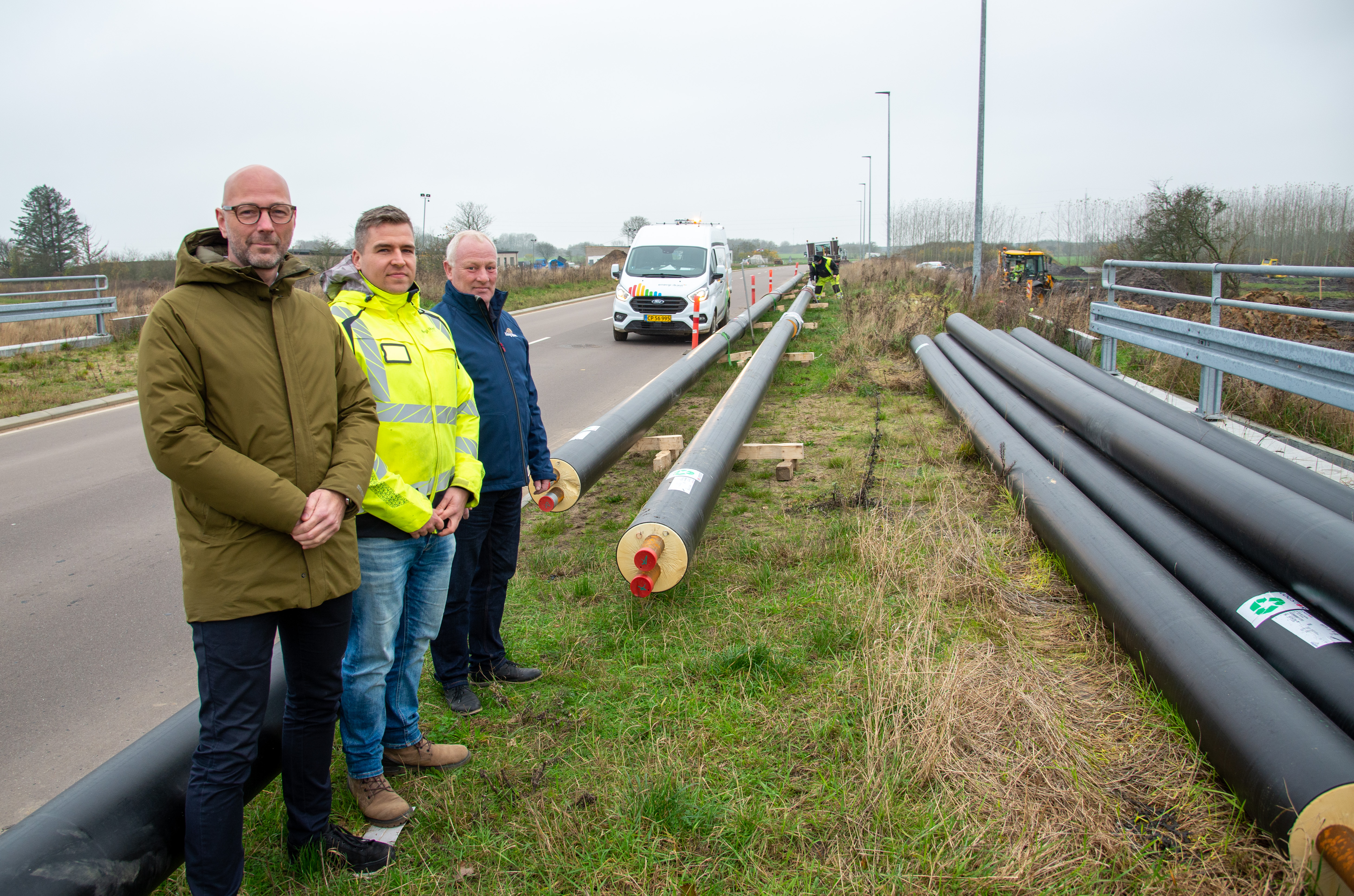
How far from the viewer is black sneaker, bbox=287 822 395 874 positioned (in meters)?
2.48

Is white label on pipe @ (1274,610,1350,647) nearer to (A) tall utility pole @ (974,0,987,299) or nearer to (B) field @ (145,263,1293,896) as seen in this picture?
(B) field @ (145,263,1293,896)

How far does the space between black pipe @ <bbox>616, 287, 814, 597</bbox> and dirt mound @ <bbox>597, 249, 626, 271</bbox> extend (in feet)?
116

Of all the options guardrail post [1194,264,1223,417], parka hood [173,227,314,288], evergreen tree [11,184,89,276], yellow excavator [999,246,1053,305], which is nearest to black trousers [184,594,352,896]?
parka hood [173,227,314,288]

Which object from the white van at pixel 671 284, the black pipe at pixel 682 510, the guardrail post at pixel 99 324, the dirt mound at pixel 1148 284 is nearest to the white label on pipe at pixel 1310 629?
the black pipe at pixel 682 510

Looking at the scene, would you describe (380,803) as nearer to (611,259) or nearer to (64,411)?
(64,411)

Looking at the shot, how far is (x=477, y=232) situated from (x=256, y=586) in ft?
6.27

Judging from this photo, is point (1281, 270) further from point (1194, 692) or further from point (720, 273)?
point (720, 273)

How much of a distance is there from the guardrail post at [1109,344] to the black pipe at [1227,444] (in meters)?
0.46

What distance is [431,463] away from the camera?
2.81 meters

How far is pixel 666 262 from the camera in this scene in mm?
16766

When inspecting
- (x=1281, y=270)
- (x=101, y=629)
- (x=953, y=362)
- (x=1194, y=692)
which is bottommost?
(x=101, y=629)

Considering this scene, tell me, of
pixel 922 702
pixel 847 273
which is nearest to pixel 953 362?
pixel 922 702

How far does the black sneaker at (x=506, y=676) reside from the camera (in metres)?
3.63

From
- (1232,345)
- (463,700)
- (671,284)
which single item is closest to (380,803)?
(463,700)
